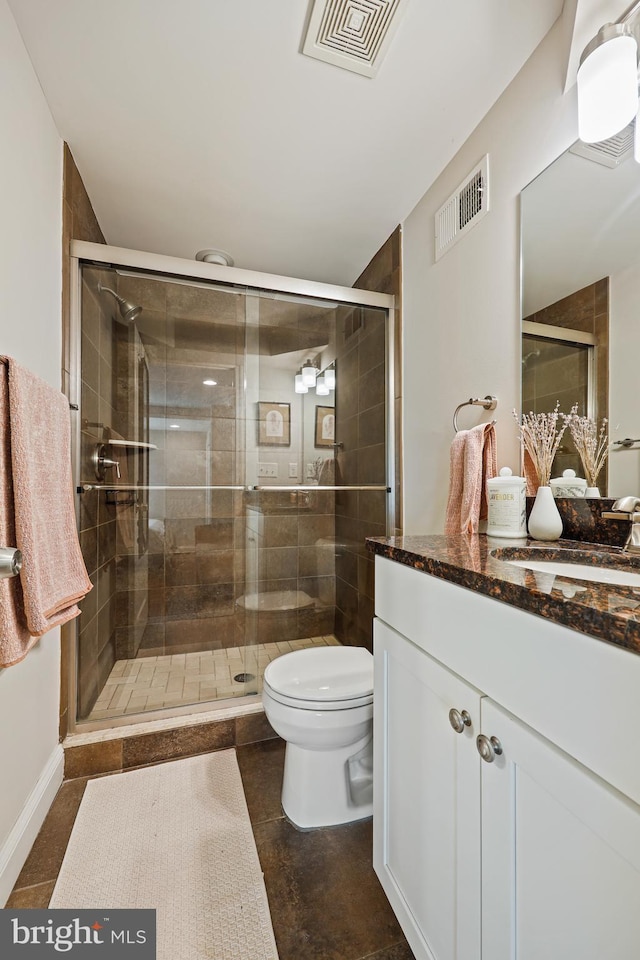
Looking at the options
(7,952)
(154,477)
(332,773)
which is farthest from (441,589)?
(154,477)

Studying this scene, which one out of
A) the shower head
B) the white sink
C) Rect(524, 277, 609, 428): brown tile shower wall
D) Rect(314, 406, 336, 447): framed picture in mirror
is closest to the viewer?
the white sink

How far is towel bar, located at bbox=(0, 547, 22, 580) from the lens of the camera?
0.65 meters

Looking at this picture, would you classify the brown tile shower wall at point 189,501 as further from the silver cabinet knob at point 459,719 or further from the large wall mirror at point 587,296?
the silver cabinet knob at point 459,719

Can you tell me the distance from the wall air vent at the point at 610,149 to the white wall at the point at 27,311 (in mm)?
1493

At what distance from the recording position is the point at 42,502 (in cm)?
114

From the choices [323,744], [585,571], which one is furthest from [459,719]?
[323,744]

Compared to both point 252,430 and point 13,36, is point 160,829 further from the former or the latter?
point 13,36

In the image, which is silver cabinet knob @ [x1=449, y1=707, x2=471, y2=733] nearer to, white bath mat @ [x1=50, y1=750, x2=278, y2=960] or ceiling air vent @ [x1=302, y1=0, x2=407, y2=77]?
white bath mat @ [x1=50, y1=750, x2=278, y2=960]

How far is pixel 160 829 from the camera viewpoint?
1280 millimetres

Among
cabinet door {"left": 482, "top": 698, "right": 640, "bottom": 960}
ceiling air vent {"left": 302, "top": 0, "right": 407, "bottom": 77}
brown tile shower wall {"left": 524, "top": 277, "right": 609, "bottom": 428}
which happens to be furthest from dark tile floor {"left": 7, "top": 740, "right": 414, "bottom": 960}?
ceiling air vent {"left": 302, "top": 0, "right": 407, "bottom": 77}

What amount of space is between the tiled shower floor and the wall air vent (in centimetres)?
212

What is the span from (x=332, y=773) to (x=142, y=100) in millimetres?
2220

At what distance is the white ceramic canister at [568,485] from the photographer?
3.68 ft

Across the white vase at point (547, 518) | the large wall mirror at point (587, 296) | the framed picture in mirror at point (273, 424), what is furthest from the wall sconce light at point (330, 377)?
the white vase at point (547, 518)
